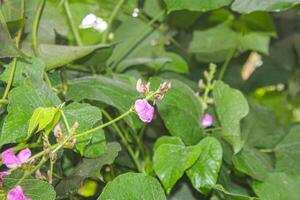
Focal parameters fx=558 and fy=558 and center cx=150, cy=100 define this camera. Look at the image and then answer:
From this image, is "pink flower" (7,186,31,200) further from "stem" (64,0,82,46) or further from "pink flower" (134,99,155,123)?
"stem" (64,0,82,46)

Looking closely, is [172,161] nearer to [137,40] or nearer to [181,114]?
[181,114]

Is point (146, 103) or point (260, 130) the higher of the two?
point (146, 103)

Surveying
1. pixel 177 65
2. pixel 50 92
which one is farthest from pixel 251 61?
pixel 50 92

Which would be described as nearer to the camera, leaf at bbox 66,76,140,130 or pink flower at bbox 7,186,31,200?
pink flower at bbox 7,186,31,200

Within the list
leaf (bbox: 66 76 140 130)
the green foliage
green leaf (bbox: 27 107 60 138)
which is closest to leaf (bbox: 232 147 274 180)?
the green foliage

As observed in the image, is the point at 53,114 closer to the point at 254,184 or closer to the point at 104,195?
the point at 104,195

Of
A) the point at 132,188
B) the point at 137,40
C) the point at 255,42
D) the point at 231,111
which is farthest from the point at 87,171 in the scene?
the point at 255,42
